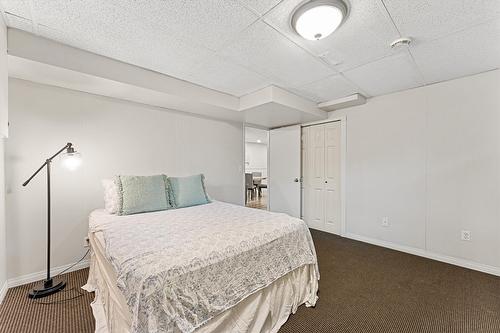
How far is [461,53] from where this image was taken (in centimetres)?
210

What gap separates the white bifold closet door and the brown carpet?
4.41 feet

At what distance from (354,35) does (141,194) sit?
2.53m

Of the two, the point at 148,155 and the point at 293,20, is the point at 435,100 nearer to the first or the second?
the point at 293,20

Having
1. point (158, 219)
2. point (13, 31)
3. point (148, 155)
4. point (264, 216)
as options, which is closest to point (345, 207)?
point (264, 216)

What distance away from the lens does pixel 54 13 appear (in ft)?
5.09

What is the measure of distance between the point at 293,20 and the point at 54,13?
1.70 m

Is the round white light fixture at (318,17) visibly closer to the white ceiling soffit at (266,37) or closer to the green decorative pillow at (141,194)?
the white ceiling soffit at (266,37)

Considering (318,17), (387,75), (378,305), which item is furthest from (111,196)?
(387,75)

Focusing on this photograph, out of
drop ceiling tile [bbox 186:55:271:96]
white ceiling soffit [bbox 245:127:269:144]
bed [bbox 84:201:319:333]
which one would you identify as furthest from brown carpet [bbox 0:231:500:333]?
white ceiling soffit [bbox 245:127:269:144]

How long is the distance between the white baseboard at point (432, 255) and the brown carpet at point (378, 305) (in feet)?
0.36

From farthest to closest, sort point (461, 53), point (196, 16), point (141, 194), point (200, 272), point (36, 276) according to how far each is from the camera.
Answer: point (141, 194) < point (36, 276) < point (461, 53) < point (196, 16) < point (200, 272)

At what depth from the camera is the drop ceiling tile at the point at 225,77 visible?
7.61ft

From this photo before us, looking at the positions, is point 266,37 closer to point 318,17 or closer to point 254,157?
point 318,17

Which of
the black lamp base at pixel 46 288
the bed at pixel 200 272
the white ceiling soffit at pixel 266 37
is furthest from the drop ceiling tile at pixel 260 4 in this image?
the black lamp base at pixel 46 288
